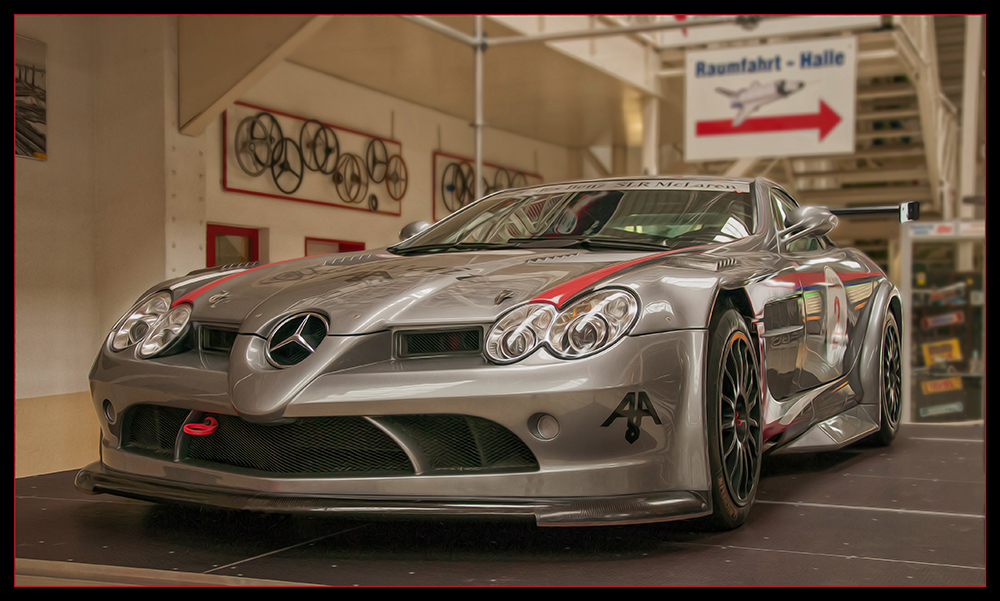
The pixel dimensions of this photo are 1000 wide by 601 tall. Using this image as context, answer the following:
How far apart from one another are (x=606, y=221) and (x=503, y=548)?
147 cm

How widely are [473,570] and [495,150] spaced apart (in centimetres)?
1123

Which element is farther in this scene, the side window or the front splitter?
the side window

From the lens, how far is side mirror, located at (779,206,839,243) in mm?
3922

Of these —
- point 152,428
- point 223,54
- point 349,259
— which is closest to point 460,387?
point 152,428

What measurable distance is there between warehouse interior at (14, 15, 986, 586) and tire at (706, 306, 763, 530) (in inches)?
7.2

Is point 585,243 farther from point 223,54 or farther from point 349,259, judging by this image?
point 223,54

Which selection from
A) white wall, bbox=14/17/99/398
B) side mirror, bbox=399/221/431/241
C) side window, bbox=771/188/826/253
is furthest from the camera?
white wall, bbox=14/17/99/398

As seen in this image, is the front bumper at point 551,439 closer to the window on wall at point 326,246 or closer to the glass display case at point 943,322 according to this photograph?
the window on wall at point 326,246

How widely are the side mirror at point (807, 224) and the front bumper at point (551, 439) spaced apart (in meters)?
1.38

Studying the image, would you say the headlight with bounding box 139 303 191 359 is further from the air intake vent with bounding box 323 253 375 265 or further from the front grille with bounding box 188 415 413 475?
the air intake vent with bounding box 323 253 375 265

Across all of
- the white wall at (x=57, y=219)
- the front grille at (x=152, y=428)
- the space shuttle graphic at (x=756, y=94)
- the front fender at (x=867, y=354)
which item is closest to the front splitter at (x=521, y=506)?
the front grille at (x=152, y=428)

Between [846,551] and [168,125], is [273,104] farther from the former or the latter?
[846,551]

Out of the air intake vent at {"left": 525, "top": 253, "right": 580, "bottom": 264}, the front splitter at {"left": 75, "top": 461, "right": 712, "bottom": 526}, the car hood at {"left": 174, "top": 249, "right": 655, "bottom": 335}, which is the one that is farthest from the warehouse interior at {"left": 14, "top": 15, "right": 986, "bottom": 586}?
the air intake vent at {"left": 525, "top": 253, "right": 580, "bottom": 264}

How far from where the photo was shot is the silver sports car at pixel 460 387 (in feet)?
8.56
